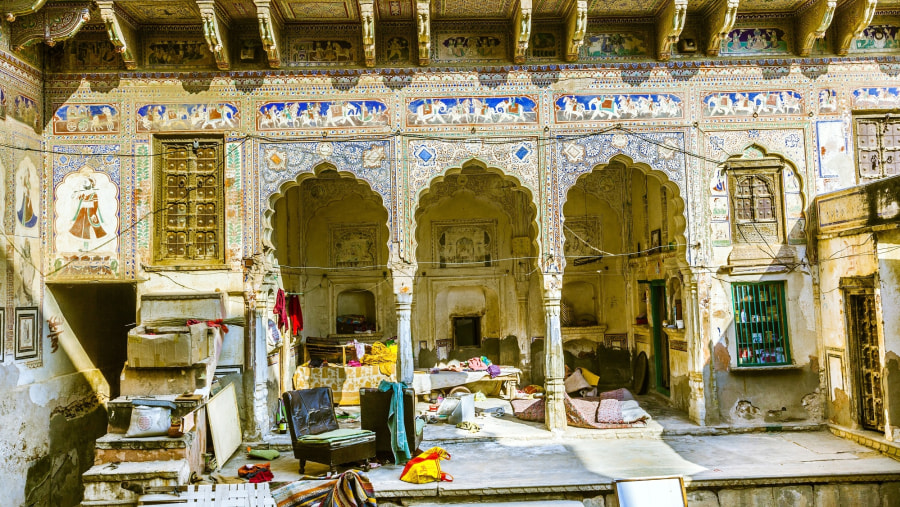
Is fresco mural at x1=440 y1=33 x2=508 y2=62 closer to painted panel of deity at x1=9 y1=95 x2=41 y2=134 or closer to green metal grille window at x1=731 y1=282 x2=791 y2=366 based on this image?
green metal grille window at x1=731 y1=282 x2=791 y2=366

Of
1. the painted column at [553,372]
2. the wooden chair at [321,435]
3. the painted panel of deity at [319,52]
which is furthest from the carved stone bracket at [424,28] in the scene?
the wooden chair at [321,435]

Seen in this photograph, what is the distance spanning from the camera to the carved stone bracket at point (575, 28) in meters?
10.0

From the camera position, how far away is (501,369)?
13.9m

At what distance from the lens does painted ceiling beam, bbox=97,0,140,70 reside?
31.9 feet

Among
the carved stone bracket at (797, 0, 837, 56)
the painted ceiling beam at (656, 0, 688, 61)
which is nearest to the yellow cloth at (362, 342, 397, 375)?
the painted ceiling beam at (656, 0, 688, 61)

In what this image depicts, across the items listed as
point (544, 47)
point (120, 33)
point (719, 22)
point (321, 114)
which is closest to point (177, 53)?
point (120, 33)

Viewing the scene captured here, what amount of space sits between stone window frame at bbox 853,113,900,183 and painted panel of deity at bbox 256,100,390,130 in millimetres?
8249

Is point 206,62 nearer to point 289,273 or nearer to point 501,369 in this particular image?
point 289,273

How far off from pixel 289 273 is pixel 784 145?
995 centimetres

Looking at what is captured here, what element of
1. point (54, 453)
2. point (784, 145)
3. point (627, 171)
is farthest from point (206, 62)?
point (784, 145)

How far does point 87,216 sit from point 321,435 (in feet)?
18.3

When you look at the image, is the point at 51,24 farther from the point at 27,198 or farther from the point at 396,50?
the point at 396,50

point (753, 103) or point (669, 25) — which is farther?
point (753, 103)

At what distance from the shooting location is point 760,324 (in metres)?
10.7
